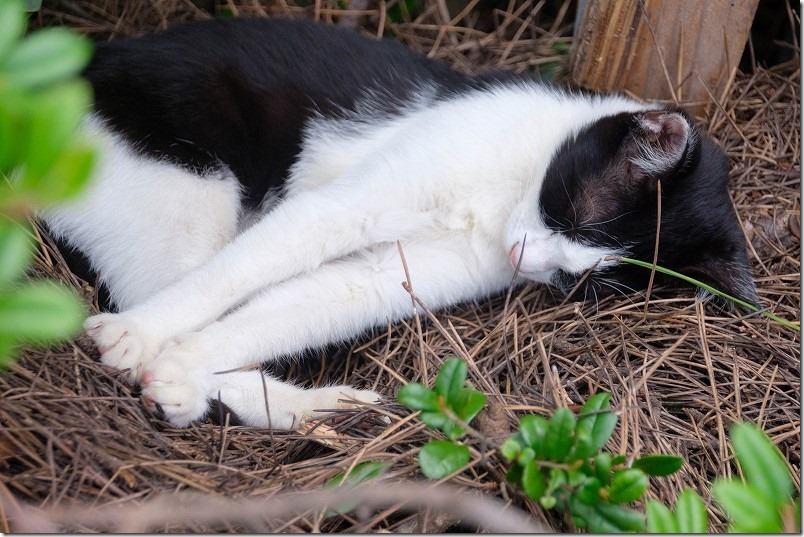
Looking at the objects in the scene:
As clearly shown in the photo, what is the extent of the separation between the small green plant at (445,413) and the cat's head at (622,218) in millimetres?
752

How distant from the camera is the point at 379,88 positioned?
2219 mm

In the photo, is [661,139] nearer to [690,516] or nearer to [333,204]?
[333,204]

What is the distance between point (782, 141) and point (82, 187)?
2462 mm

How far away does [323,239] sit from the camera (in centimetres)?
190

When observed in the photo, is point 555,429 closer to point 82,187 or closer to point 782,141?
point 82,187

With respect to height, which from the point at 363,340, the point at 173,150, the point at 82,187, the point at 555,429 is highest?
the point at 82,187

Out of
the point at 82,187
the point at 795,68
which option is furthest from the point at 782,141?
the point at 82,187

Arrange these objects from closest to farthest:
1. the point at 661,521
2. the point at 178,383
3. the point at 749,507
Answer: the point at 749,507
the point at 661,521
the point at 178,383

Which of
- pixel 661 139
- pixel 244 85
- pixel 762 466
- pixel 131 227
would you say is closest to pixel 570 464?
pixel 762 466

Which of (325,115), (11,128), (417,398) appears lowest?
(417,398)

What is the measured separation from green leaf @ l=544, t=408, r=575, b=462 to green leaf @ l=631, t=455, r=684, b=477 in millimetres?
169

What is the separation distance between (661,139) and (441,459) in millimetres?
1146

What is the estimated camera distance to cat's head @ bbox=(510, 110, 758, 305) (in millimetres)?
1936

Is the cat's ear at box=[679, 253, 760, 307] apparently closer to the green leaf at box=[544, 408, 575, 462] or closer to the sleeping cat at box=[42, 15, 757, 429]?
the sleeping cat at box=[42, 15, 757, 429]
